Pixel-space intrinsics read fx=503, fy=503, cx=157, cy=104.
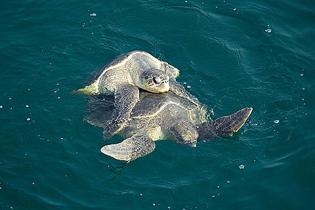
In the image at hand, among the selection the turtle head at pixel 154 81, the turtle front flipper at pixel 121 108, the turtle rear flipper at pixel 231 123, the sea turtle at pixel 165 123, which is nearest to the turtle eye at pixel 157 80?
the turtle head at pixel 154 81

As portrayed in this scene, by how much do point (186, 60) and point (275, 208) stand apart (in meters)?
3.53

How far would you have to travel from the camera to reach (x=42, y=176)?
23.4 feet

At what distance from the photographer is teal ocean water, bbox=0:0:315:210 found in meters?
6.98

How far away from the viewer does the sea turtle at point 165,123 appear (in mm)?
7367

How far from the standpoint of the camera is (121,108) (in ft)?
25.3

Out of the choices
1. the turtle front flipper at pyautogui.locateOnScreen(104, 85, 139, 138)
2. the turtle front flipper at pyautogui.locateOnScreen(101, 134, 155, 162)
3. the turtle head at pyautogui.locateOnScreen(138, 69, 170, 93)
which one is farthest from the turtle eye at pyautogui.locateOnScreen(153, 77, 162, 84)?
the turtle front flipper at pyautogui.locateOnScreen(101, 134, 155, 162)

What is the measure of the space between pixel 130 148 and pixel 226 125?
4.88ft

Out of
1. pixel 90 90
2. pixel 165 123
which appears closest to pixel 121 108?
pixel 165 123

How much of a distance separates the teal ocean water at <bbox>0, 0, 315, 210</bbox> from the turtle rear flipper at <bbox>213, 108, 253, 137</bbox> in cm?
→ 18

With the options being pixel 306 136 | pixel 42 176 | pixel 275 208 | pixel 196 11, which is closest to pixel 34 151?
pixel 42 176

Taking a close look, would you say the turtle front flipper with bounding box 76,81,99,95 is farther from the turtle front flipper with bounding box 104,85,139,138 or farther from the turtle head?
the turtle head

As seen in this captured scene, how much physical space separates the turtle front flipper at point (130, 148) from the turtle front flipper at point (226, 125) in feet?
2.81

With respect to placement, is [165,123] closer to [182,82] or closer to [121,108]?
[121,108]

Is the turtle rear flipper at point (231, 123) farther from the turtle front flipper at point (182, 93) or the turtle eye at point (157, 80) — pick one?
the turtle eye at point (157, 80)
